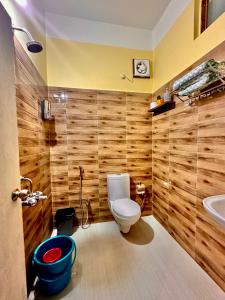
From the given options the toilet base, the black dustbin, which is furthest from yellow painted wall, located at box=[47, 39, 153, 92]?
the toilet base

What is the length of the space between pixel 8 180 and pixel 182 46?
Result: 7.34ft

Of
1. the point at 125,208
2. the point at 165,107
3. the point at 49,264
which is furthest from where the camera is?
the point at 165,107

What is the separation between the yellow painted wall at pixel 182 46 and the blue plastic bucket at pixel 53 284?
8.14ft

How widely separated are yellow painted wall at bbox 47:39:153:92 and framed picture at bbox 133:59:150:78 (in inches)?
2.6

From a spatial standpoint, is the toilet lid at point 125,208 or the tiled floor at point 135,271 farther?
the toilet lid at point 125,208

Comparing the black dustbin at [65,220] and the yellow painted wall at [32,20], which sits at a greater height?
the yellow painted wall at [32,20]

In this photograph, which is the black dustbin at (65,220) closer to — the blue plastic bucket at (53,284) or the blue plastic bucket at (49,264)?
the blue plastic bucket at (49,264)

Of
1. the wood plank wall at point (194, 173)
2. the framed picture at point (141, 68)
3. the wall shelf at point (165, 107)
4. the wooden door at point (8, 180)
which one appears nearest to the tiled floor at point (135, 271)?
the wood plank wall at point (194, 173)

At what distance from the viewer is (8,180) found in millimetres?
787

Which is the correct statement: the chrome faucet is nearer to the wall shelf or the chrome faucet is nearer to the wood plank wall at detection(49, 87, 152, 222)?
the wood plank wall at detection(49, 87, 152, 222)

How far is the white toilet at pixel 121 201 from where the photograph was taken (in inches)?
77.3

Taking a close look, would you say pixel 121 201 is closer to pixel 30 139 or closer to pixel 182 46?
pixel 30 139

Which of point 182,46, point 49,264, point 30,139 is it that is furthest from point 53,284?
point 182,46

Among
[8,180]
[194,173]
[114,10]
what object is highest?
[114,10]
